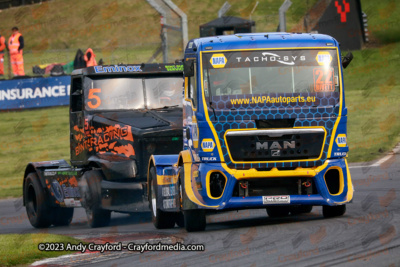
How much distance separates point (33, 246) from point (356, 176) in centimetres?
959

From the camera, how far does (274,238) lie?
32.1 ft

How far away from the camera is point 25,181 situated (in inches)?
631

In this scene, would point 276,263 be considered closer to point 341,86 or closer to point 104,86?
point 341,86

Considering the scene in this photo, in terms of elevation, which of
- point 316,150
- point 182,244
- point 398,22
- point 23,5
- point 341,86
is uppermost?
point 23,5

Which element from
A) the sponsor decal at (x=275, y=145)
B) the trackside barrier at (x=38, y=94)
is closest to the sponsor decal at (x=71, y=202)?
the sponsor decal at (x=275, y=145)

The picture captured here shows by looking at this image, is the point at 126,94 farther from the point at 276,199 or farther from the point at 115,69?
the point at 276,199

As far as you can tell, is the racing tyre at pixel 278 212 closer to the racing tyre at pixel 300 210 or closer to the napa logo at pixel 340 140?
the racing tyre at pixel 300 210

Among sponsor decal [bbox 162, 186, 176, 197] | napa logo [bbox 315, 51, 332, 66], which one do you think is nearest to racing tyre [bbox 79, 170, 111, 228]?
sponsor decal [bbox 162, 186, 176, 197]

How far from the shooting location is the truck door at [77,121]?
14164mm

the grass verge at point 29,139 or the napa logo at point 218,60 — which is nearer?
the napa logo at point 218,60

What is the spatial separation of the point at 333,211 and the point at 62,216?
6.10 metres

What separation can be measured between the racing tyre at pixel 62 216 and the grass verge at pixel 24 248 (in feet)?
12.3

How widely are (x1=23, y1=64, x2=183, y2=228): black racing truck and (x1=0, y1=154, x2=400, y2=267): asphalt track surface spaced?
507 mm

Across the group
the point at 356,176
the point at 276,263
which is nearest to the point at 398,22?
the point at 356,176
